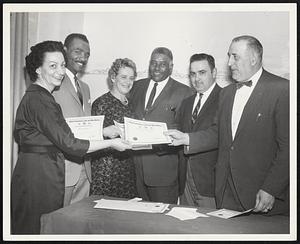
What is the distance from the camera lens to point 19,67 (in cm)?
309

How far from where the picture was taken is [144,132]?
308 centimetres

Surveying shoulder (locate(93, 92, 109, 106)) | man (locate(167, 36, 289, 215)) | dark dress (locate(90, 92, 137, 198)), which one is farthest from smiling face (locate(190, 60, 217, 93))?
shoulder (locate(93, 92, 109, 106))

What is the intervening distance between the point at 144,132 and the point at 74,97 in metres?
0.66

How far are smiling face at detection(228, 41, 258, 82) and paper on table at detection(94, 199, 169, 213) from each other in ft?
3.93

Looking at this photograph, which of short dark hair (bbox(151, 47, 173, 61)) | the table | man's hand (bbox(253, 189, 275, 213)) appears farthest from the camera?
short dark hair (bbox(151, 47, 173, 61))

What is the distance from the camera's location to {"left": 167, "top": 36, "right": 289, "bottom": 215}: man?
293cm

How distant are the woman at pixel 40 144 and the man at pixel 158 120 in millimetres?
383

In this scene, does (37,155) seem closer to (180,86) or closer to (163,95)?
(163,95)

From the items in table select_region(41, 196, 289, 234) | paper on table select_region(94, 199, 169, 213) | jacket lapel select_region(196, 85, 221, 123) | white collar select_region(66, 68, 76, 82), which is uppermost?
white collar select_region(66, 68, 76, 82)

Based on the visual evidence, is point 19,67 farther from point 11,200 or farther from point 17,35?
point 11,200

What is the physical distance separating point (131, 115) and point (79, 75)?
55 cm

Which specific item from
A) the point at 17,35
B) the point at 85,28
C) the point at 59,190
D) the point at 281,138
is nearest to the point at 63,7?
the point at 85,28

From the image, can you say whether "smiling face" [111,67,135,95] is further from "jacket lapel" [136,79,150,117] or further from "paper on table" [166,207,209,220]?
"paper on table" [166,207,209,220]

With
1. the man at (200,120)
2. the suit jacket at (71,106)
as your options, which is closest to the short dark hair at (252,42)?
the man at (200,120)
